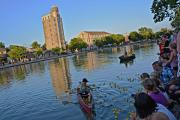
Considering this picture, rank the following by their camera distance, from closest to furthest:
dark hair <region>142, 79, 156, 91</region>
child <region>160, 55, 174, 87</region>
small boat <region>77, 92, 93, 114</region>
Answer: dark hair <region>142, 79, 156, 91</region> < child <region>160, 55, 174, 87</region> < small boat <region>77, 92, 93, 114</region>

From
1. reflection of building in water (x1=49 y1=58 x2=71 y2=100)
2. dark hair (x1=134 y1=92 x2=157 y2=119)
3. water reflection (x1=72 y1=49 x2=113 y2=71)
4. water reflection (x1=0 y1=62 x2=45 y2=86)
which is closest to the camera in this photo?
dark hair (x1=134 y1=92 x2=157 y2=119)

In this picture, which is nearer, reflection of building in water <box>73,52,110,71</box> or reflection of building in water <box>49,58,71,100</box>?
reflection of building in water <box>49,58,71,100</box>

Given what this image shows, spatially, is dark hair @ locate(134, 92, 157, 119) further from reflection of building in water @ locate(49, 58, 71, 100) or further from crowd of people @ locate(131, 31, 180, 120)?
reflection of building in water @ locate(49, 58, 71, 100)

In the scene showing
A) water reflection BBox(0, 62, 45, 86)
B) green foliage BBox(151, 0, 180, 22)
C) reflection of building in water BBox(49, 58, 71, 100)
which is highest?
green foliage BBox(151, 0, 180, 22)

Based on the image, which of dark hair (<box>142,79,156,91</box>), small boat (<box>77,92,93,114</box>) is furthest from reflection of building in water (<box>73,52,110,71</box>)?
dark hair (<box>142,79,156,91</box>)

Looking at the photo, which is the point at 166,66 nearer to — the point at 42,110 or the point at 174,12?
the point at 42,110

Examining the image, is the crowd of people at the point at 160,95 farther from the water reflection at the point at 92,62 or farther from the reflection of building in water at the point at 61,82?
the water reflection at the point at 92,62

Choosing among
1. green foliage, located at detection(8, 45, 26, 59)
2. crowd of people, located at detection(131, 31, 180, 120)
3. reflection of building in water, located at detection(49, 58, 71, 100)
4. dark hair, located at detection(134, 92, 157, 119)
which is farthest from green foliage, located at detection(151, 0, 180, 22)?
green foliage, located at detection(8, 45, 26, 59)

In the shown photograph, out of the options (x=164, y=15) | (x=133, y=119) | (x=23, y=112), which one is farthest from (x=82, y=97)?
(x=164, y=15)

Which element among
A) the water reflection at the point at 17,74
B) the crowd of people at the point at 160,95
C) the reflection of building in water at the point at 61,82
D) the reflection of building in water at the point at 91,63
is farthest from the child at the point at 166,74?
the water reflection at the point at 17,74

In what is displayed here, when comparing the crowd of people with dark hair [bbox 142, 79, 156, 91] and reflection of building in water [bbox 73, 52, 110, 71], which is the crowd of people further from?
reflection of building in water [bbox 73, 52, 110, 71]

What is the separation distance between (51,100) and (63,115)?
743 cm

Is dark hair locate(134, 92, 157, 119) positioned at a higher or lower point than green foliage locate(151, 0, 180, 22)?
lower

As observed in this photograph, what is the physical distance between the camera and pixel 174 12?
4066cm
